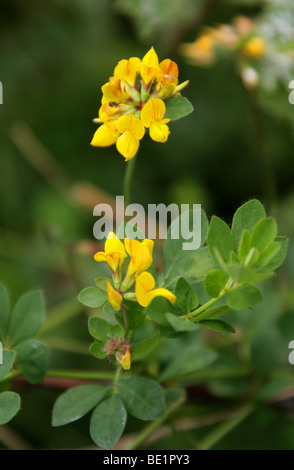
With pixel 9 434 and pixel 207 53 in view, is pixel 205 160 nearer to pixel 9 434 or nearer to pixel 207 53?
pixel 207 53

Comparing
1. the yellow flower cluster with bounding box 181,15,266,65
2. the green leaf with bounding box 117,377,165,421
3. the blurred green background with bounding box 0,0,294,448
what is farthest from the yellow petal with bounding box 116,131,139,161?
the blurred green background with bounding box 0,0,294,448

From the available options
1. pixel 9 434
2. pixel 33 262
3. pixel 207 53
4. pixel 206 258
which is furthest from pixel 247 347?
pixel 33 262

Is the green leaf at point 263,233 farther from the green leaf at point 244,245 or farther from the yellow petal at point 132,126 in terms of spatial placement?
the yellow petal at point 132,126

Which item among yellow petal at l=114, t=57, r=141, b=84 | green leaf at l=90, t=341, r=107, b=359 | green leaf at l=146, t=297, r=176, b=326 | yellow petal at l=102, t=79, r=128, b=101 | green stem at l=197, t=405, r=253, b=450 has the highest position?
yellow petal at l=114, t=57, r=141, b=84

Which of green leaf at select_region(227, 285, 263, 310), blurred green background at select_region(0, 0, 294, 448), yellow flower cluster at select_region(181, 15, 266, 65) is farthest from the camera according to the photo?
blurred green background at select_region(0, 0, 294, 448)

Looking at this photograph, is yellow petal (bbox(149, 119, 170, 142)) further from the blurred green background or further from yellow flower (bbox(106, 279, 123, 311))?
the blurred green background

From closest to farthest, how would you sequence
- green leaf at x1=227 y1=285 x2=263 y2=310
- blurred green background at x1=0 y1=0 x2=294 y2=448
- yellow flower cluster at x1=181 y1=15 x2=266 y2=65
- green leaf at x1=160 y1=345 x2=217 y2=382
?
green leaf at x1=227 y1=285 x2=263 y2=310 < green leaf at x1=160 y1=345 x2=217 y2=382 < yellow flower cluster at x1=181 y1=15 x2=266 y2=65 < blurred green background at x1=0 y1=0 x2=294 y2=448
